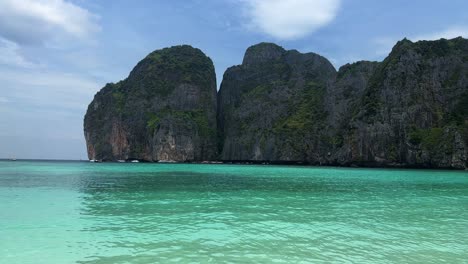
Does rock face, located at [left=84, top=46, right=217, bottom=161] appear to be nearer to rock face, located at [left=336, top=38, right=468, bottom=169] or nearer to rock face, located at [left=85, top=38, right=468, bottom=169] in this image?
rock face, located at [left=85, top=38, right=468, bottom=169]

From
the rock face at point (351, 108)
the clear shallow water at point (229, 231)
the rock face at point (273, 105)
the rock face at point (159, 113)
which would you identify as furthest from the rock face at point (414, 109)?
the clear shallow water at point (229, 231)

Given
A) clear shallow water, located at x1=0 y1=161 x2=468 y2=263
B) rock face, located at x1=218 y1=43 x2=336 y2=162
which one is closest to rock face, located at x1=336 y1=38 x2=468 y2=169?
rock face, located at x1=218 y1=43 x2=336 y2=162

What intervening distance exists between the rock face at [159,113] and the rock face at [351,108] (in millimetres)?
11649

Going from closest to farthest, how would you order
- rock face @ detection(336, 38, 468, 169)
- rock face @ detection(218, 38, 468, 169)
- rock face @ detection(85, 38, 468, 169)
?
rock face @ detection(336, 38, 468, 169), rock face @ detection(218, 38, 468, 169), rock face @ detection(85, 38, 468, 169)

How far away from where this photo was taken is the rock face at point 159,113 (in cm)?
14462

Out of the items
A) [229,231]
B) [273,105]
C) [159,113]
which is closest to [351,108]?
[273,105]

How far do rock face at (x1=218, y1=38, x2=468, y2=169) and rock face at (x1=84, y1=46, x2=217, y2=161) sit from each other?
38.2ft

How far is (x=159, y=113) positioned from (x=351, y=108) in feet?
254

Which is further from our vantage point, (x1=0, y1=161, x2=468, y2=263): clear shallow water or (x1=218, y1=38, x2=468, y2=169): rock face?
(x1=218, y1=38, x2=468, y2=169): rock face

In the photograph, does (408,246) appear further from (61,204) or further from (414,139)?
(414,139)

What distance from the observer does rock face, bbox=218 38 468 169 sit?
86.6 m

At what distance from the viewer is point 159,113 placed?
497 feet

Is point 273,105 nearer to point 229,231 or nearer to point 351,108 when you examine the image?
point 351,108

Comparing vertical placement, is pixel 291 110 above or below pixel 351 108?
above
